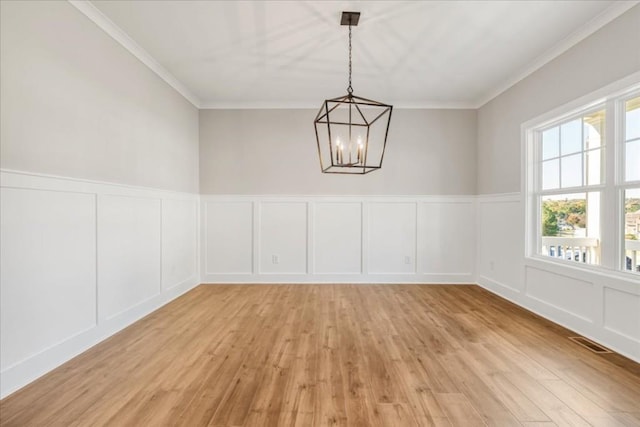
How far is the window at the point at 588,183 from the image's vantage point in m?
2.47

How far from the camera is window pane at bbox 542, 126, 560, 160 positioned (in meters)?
3.28

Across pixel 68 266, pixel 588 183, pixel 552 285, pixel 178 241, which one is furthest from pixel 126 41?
pixel 552 285

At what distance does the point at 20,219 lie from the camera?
1952 mm

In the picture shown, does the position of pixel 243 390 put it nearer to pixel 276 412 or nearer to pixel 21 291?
pixel 276 412

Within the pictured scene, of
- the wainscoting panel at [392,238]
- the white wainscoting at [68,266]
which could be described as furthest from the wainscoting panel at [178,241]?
the wainscoting panel at [392,238]

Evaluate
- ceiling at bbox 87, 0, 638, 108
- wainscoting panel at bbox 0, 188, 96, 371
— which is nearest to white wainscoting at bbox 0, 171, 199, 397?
wainscoting panel at bbox 0, 188, 96, 371

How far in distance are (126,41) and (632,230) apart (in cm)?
475

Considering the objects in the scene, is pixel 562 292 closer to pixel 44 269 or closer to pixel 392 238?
pixel 392 238

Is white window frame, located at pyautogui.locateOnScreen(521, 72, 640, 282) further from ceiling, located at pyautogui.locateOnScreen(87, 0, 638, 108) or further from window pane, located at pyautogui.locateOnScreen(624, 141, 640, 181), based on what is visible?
ceiling, located at pyautogui.locateOnScreen(87, 0, 638, 108)

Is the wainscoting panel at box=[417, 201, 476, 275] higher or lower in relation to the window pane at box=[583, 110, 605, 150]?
lower

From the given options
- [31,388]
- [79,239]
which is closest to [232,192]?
[79,239]

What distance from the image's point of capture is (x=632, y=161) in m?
2.45

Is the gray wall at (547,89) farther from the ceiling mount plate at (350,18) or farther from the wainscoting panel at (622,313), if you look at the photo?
the ceiling mount plate at (350,18)

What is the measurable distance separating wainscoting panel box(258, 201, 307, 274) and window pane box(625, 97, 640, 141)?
363cm
